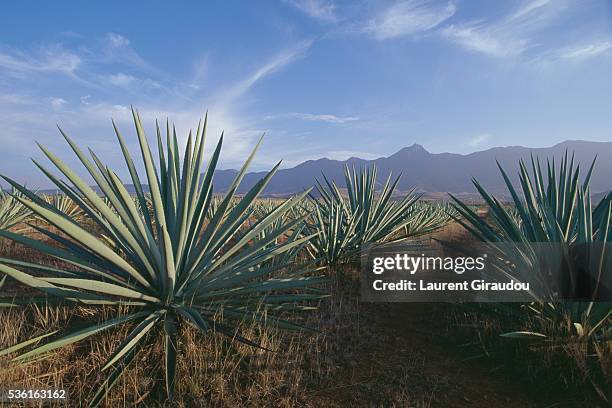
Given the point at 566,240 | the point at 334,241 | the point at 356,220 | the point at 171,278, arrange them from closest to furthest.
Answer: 1. the point at 171,278
2. the point at 566,240
3. the point at 334,241
4. the point at 356,220

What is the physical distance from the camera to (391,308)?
3980mm

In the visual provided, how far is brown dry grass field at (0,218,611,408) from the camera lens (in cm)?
215

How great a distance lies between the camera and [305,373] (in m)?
2.45

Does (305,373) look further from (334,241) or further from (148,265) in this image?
(334,241)

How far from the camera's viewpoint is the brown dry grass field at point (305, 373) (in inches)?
84.7

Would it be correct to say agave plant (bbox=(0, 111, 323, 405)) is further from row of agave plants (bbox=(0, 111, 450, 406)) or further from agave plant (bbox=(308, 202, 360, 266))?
agave plant (bbox=(308, 202, 360, 266))

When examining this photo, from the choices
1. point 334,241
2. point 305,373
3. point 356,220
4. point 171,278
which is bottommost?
point 305,373

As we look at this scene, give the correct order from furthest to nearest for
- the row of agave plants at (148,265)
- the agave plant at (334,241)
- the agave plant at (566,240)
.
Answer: the agave plant at (334,241)
the agave plant at (566,240)
the row of agave plants at (148,265)

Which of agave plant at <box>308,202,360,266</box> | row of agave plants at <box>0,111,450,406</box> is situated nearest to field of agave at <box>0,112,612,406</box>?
row of agave plants at <box>0,111,450,406</box>

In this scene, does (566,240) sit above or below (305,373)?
above

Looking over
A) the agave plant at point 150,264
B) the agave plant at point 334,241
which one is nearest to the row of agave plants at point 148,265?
the agave plant at point 150,264

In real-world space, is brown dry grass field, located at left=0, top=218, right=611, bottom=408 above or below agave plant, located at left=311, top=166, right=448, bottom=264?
below

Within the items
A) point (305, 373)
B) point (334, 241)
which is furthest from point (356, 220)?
point (305, 373)

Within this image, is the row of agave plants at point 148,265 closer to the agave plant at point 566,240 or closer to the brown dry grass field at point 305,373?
the brown dry grass field at point 305,373
